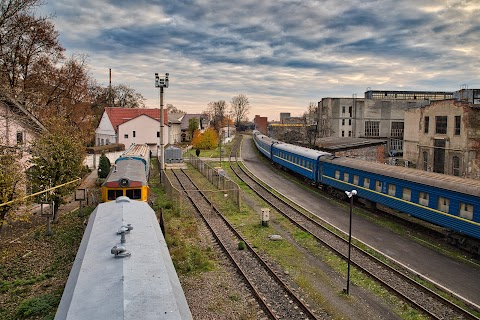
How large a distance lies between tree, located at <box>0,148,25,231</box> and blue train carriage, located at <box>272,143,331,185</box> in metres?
22.2

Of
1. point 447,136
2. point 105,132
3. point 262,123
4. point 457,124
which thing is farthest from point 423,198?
point 262,123

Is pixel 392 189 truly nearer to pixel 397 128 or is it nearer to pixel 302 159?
pixel 302 159

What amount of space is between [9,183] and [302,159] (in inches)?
997

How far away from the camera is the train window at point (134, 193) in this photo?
18.1m

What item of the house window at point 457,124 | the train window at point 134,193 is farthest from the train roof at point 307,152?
the train window at point 134,193

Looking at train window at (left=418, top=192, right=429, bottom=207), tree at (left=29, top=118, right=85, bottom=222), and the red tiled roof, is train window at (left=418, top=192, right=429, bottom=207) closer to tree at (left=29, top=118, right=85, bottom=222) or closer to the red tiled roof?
tree at (left=29, top=118, right=85, bottom=222)

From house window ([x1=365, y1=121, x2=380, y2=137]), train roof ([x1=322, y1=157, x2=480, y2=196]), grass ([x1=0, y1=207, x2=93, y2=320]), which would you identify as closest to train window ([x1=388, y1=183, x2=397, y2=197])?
train roof ([x1=322, y1=157, x2=480, y2=196])

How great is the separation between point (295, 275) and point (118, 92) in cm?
8084

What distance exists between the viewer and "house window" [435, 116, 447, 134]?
118ft

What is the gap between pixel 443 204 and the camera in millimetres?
18641

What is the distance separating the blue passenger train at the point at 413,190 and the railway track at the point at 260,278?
8923 mm

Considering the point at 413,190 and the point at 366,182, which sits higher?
the point at 413,190

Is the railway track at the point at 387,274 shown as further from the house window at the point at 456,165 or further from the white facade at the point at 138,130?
the white facade at the point at 138,130

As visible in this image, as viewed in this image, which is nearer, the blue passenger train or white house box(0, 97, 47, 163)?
the blue passenger train
